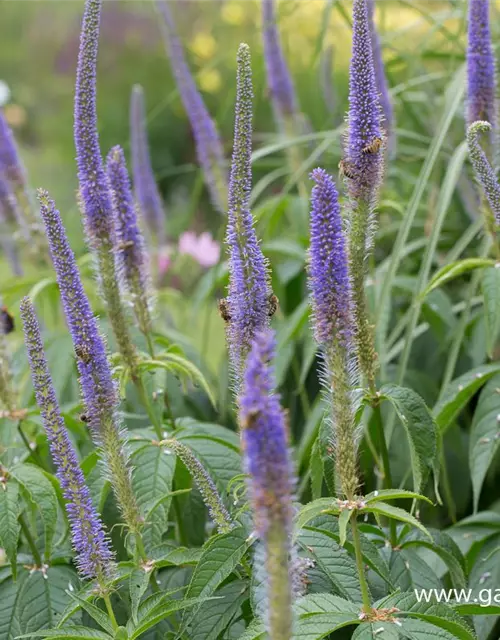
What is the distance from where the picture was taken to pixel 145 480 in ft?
6.11

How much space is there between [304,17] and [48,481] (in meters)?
6.90

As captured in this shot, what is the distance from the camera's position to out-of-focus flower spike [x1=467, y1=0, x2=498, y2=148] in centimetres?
220

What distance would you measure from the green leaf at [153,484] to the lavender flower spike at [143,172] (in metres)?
1.84

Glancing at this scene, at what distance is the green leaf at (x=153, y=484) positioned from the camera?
5.91 ft

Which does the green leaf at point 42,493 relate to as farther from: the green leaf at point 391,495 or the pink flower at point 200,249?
the pink flower at point 200,249

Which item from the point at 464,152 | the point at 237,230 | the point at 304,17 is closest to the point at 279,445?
the point at 237,230

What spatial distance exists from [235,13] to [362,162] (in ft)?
27.4

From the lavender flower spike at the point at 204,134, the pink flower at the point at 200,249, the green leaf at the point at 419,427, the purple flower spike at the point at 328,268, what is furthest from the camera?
the pink flower at the point at 200,249

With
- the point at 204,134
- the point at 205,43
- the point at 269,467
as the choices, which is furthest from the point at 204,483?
the point at 205,43

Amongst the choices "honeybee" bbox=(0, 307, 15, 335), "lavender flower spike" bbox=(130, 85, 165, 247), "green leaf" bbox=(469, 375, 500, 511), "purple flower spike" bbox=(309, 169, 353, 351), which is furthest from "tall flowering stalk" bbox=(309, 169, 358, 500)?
"lavender flower spike" bbox=(130, 85, 165, 247)

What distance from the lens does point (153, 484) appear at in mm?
1845

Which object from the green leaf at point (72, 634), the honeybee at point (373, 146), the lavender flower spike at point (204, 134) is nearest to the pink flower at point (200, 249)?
the lavender flower spike at point (204, 134)

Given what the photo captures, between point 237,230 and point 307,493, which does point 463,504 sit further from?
point 237,230

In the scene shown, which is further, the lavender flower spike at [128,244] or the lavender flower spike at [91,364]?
the lavender flower spike at [128,244]
